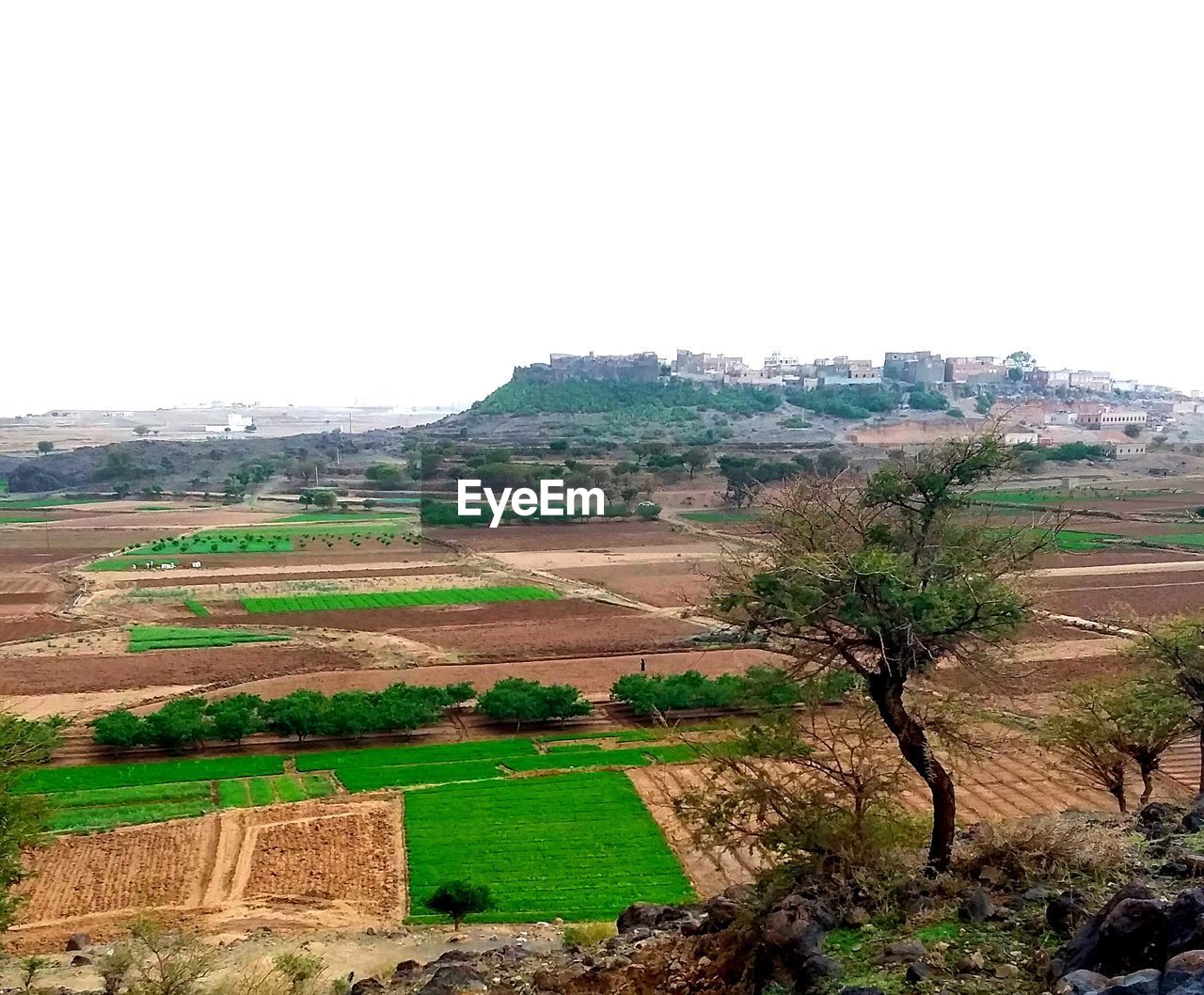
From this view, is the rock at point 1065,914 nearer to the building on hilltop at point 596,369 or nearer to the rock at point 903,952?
the rock at point 903,952

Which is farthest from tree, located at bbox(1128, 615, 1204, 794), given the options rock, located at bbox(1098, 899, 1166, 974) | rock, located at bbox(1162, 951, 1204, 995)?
rock, located at bbox(1162, 951, 1204, 995)

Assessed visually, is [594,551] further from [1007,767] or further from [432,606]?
[1007,767]

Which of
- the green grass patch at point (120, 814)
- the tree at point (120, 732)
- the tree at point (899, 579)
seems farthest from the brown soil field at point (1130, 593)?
the tree at point (120, 732)

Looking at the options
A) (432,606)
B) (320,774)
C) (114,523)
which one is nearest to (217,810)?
(320,774)

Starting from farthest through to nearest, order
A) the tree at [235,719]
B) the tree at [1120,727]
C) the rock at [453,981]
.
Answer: the tree at [235,719], the tree at [1120,727], the rock at [453,981]

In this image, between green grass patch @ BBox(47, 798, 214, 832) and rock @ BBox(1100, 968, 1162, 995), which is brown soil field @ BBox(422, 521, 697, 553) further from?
rock @ BBox(1100, 968, 1162, 995)

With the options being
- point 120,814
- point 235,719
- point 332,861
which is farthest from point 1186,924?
point 235,719
